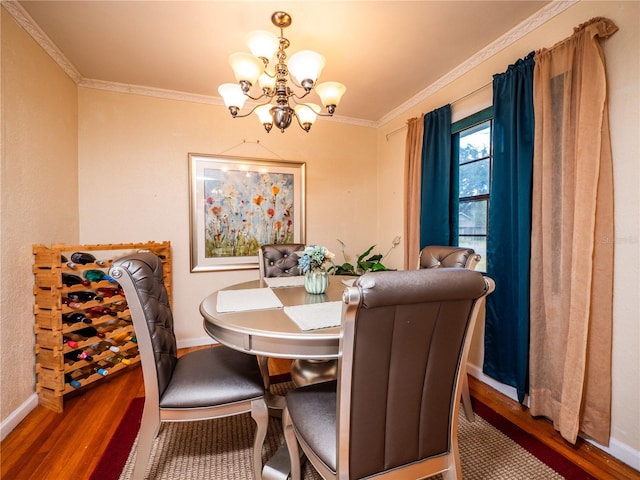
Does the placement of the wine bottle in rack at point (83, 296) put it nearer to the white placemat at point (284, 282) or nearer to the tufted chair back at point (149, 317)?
the tufted chair back at point (149, 317)

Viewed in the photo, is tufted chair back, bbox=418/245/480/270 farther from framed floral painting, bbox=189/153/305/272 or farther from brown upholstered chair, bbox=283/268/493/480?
framed floral painting, bbox=189/153/305/272

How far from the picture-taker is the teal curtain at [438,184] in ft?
8.34

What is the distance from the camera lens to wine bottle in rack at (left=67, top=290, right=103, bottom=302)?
2004 mm

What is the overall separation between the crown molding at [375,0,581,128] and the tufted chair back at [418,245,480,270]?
147 cm

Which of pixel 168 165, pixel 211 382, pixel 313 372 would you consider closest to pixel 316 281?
pixel 313 372

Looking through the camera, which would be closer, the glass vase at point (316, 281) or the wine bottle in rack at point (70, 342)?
the glass vase at point (316, 281)

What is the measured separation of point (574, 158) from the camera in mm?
1606

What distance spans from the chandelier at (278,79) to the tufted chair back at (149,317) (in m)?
1.01

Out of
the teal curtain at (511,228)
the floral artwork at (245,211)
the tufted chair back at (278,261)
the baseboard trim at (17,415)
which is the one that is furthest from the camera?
the floral artwork at (245,211)

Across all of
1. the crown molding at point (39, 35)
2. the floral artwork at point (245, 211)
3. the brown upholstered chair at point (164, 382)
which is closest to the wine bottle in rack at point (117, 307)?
the floral artwork at point (245, 211)

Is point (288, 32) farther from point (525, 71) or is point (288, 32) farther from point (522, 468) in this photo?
point (522, 468)

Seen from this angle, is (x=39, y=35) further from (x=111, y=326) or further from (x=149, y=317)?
(x=149, y=317)

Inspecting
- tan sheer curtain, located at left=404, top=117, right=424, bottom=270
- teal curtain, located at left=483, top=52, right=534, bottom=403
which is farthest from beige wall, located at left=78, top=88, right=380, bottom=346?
teal curtain, located at left=483, top=52, right=534, bottom=403

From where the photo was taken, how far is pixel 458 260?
71.6 inches
